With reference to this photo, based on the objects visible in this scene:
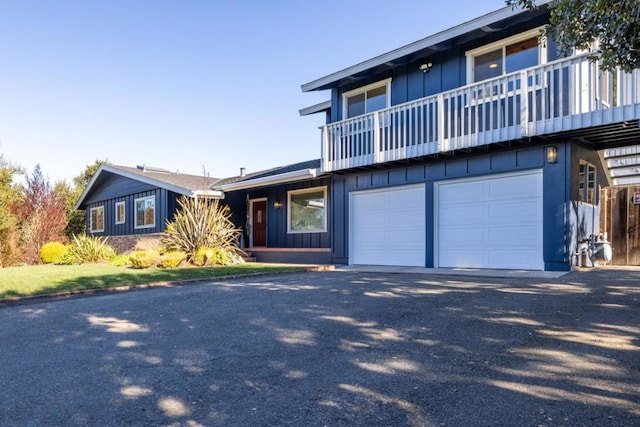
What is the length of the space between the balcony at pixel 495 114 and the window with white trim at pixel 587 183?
1511mm

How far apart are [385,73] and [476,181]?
167 inches

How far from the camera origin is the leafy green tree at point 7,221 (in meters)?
17.6

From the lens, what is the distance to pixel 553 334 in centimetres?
385

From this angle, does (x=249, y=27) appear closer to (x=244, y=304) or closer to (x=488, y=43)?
(x=488, y=43)

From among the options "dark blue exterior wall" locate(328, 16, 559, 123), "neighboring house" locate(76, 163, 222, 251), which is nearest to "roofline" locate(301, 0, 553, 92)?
"dark blue exterior wall" locate(328, 16, 559, 123)

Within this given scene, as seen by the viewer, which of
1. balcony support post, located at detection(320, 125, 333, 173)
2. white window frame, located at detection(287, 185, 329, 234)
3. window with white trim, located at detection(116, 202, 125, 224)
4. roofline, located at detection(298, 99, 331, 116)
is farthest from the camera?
window with white trim, located at detection(116, 202, 125, 224)

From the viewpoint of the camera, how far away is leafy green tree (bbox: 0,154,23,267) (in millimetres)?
17594

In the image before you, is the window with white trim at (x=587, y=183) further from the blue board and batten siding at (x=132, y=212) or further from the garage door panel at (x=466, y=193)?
A: the blue board and batten siding at (x=132, y=212)

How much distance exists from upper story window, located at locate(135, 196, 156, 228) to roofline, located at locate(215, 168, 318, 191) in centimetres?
371

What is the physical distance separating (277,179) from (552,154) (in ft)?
26.9

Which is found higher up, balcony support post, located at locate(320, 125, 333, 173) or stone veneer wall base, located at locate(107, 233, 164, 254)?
balcony support post, located at locate(320, 125, 333, 173)

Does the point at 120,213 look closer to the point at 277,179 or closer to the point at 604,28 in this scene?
the point at 277,179

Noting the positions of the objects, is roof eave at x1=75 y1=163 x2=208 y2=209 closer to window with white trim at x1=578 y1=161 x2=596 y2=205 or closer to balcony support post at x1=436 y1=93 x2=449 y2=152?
balcony support post at x1=436 y1=93 x2=449 y2=152

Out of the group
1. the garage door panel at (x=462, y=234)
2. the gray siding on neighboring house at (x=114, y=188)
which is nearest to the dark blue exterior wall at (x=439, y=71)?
the garage door panel at (x=462, y=234)
